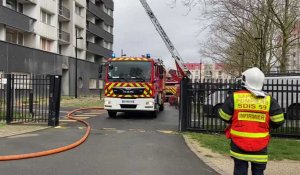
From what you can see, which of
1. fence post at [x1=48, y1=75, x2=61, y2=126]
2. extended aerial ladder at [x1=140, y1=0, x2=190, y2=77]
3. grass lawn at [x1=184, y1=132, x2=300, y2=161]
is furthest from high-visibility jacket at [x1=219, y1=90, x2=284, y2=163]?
extended aerial ladder at [x1=140, y1=0, x2=190, y2=77]

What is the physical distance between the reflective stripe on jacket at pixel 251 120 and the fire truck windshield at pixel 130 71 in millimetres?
14221

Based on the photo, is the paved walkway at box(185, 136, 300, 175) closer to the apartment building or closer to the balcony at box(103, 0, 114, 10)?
the apartment building

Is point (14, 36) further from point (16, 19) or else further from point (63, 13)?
point (63, 13)

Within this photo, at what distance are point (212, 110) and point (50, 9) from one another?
32.3m

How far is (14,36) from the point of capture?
36.4 meters

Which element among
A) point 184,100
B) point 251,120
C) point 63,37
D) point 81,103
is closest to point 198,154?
point 184,100

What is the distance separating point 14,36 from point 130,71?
2059 centimetres

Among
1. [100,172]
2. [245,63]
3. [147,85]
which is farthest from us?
[245,63]

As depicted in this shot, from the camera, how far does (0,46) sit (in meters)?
30.9

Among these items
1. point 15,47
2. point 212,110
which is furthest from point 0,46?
point 212,110

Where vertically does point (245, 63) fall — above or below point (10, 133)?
above

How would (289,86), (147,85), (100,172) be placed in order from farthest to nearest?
(147,85), (289,86), (100,172)

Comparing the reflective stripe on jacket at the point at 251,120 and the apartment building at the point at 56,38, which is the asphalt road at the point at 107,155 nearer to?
the reflective stripe on jacket at the point at 251,120

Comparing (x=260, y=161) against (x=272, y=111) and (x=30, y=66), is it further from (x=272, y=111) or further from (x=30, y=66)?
(x=30, y=66)
